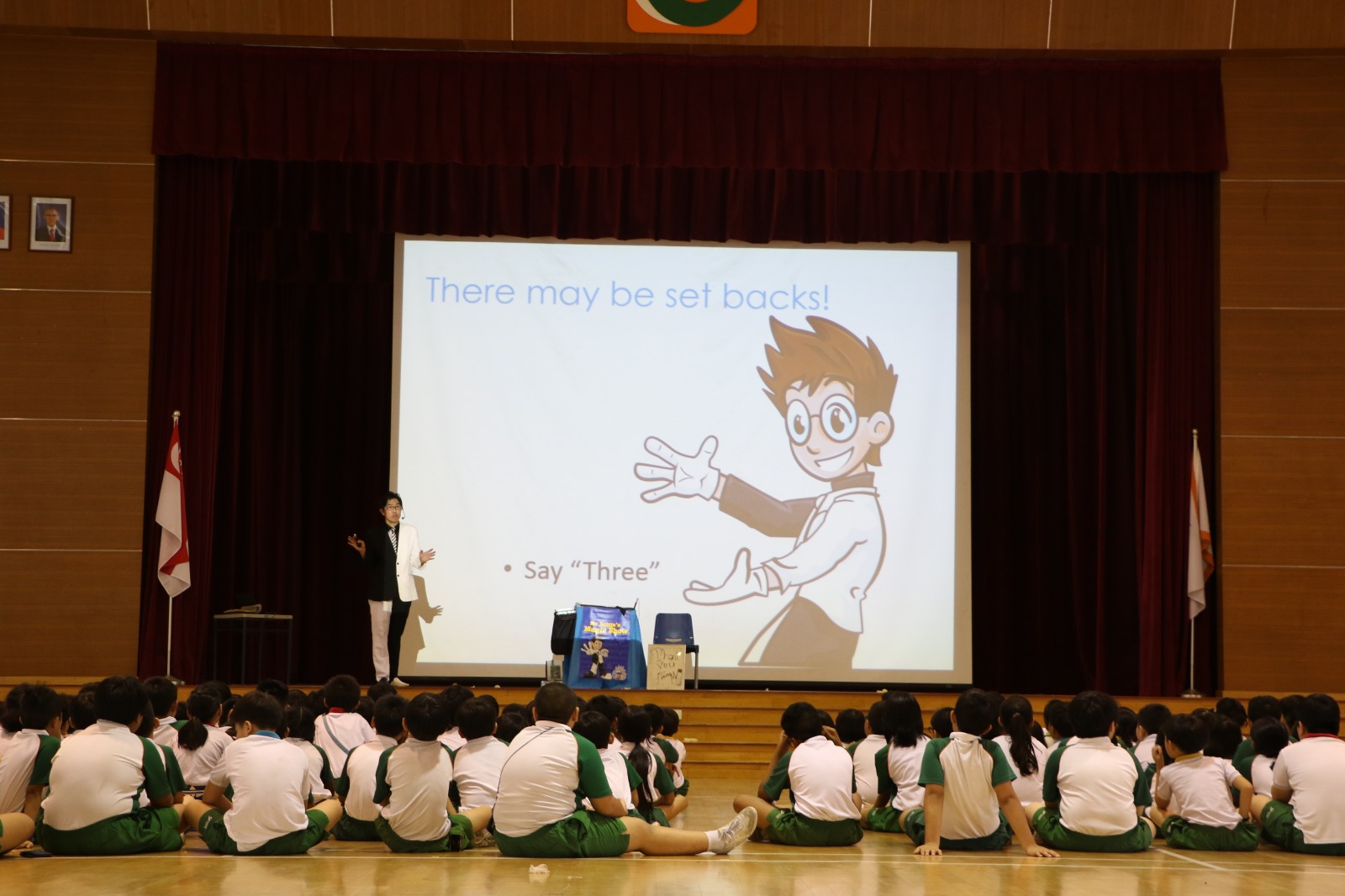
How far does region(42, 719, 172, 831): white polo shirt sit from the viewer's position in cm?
495

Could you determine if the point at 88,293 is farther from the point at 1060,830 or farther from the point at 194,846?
the point at 1060,830

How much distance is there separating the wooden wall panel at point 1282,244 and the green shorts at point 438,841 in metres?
7.22

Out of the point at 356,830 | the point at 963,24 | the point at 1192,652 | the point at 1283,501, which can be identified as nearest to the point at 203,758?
the point at 356,830

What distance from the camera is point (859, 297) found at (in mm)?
10320

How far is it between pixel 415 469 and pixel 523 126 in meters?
2.70

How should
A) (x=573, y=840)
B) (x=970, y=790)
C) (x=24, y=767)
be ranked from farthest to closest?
(x=970, y=790), (x=24, y=767), (x=573, y=840)

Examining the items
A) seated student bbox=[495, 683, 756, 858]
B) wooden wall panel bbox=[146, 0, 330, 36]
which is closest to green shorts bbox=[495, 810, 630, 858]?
seated student bbox=[495, 683, 756, 858]

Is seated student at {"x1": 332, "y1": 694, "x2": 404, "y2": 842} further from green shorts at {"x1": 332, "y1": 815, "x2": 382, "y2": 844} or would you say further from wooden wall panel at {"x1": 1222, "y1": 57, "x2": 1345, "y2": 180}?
wooden wall panel at {"x1": 1222, "y1": 57, "x2": 1345, "y2": 180}

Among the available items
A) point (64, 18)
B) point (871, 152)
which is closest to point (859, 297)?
point (871, 152)

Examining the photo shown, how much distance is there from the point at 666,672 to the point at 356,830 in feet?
12.6

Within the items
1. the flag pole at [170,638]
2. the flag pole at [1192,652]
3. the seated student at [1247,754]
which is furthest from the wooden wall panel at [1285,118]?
the flag pole at [170,638]

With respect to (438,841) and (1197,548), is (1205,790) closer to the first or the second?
(438,841)

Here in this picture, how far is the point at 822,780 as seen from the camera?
218 inches

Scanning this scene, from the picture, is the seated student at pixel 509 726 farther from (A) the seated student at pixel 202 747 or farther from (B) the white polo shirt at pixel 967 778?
(B) the white polo shirt at pixel 967 778
